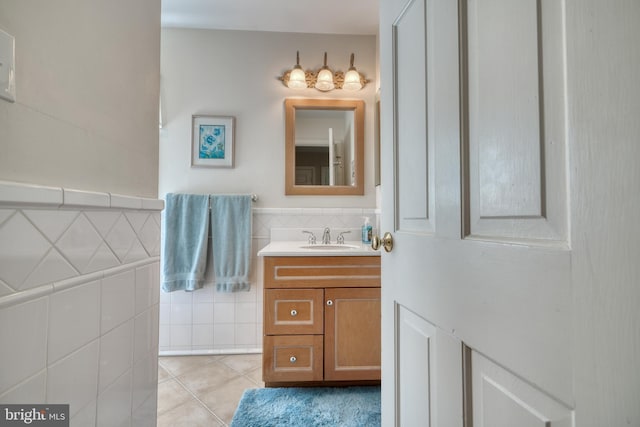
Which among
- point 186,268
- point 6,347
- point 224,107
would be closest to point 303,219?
point 186,268

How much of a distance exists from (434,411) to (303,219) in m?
1.63

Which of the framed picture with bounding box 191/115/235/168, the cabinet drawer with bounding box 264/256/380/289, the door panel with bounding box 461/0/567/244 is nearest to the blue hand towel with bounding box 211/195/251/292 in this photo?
the framed picture with bounding box 191/115/235/168

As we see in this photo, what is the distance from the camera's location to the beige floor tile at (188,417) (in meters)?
1.37

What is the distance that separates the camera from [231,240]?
200 centimetres

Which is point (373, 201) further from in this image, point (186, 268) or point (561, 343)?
point (561, 343)

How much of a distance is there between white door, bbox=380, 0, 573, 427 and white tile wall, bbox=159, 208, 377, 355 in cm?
145

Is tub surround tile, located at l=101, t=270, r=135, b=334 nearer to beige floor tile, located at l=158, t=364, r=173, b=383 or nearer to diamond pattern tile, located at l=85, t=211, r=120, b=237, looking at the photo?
diamond pattern tile, located at l=85, t=211, r=120, b=237

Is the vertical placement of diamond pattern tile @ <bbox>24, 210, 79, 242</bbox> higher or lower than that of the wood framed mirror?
lower

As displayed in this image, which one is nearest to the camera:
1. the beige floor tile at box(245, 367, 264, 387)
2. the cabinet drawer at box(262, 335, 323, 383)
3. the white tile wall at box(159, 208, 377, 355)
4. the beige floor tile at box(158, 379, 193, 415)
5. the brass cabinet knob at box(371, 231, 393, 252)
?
the brass cabinet knob at box(371, 231, 393, 252)

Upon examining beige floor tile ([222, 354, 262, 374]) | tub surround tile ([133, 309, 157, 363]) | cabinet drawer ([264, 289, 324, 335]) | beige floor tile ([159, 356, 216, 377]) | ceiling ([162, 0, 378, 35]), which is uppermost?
ceiling ([162, 0, 378, 35])

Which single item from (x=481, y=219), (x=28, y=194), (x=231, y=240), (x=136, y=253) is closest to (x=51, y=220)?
(x=28, y=194)

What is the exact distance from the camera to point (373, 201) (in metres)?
2.15

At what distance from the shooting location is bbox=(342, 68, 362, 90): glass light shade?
2.08 meters

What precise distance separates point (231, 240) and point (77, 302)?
1477 mm
